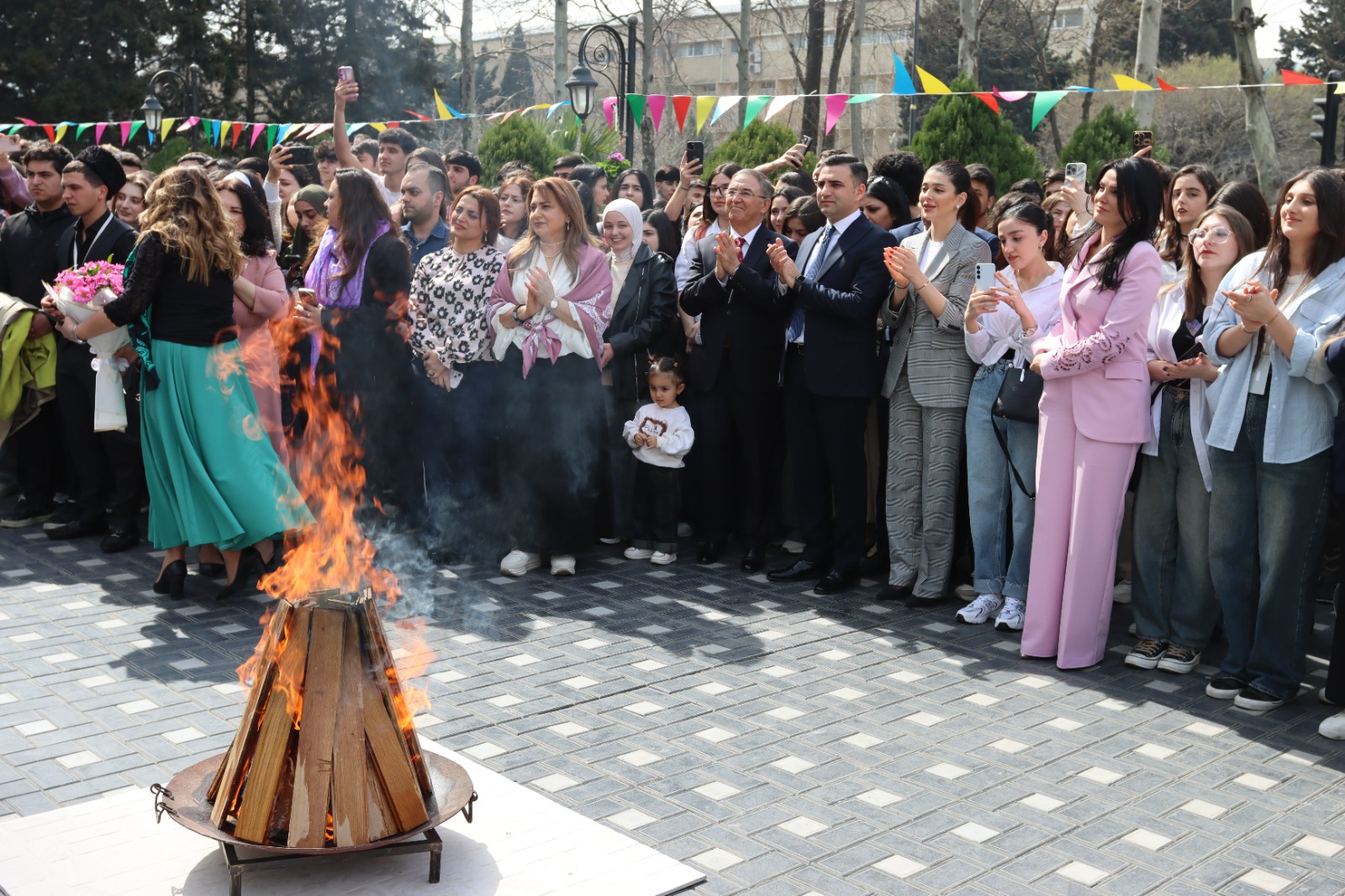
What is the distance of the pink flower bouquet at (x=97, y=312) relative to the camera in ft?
25.1

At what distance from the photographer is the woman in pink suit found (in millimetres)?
6043

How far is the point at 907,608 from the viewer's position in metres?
7.26

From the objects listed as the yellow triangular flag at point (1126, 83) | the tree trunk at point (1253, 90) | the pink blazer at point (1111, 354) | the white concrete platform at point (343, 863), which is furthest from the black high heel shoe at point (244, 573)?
the tree trunk at point (1253, 90)

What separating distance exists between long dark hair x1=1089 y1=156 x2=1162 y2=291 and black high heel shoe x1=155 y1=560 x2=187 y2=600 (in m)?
5.19

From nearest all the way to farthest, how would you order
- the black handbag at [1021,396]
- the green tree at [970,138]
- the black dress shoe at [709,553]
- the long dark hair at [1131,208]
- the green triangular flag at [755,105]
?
the long dark hair at [1131,208] → the black handbag at [1021,396] → the black dress shoe at [709,553] → the green triangular flag at [755,105] → the green tree at [970,138]

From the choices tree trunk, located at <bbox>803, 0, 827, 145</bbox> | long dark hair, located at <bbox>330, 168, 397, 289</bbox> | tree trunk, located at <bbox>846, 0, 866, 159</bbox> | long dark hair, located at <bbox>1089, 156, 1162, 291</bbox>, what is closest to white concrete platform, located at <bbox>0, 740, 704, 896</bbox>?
long dark hair, located at <bbox>1089, 156, 1162, 291</bbox>

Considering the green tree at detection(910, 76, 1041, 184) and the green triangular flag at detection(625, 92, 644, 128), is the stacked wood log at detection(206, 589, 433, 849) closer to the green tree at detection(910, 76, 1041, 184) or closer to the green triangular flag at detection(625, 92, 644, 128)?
the green triangular flag at detection(625, 92, 644, 128)

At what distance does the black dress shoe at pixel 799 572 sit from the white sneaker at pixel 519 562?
1.46 meters

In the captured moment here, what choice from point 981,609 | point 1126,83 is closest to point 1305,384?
point 981,609

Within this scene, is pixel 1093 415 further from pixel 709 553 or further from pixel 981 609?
pixel 709 553

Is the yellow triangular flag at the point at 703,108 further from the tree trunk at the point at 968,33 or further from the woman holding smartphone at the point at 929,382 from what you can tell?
the tree trunk at the point at 968,33

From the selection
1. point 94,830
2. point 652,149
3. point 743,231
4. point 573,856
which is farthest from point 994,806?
point 652,149

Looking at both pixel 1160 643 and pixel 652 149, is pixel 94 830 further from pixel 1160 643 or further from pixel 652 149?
pixel 652 149

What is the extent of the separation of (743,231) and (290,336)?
304cm
